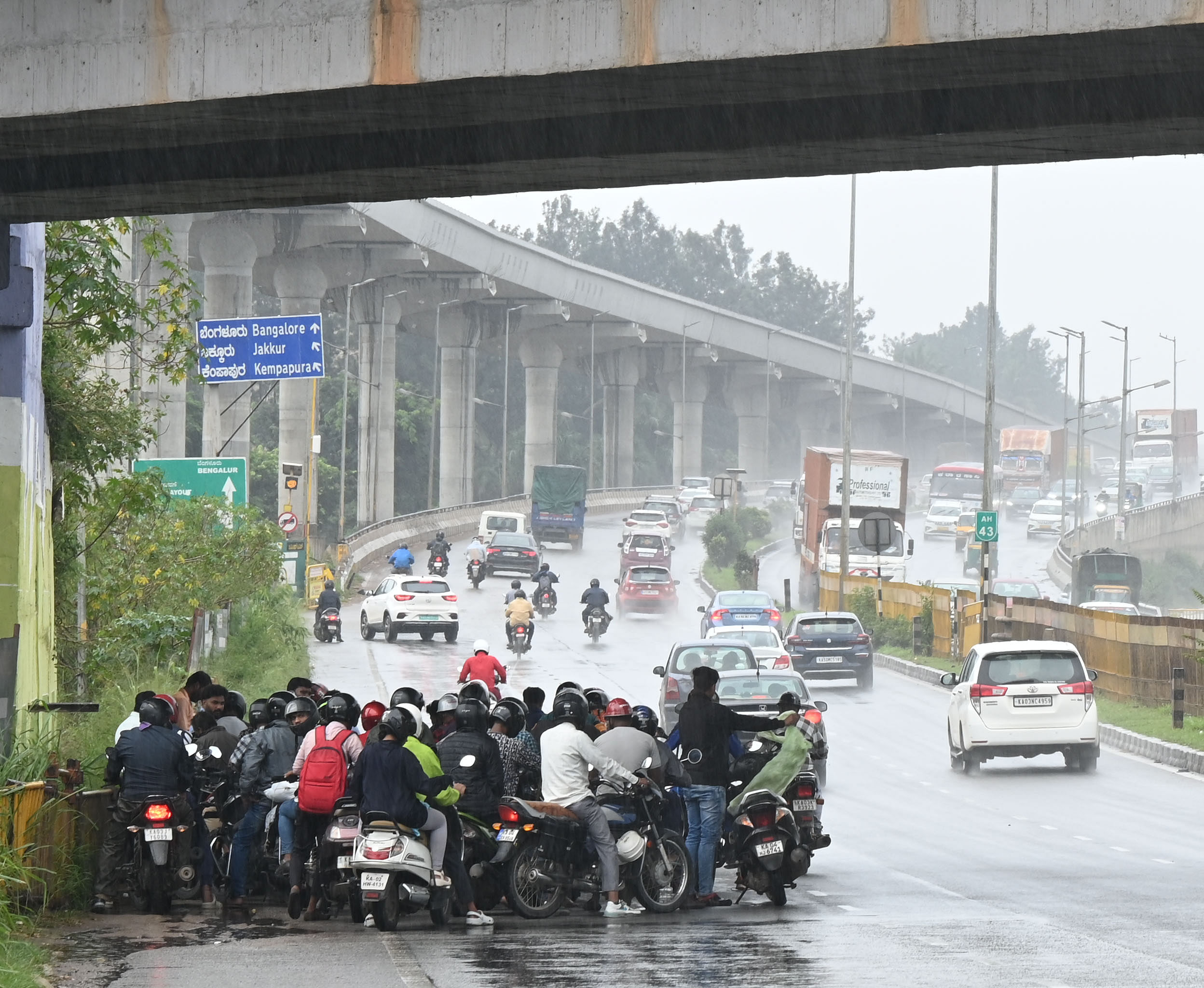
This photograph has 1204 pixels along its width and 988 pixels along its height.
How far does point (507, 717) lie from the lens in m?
14.3

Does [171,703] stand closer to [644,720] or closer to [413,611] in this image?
[644,720]

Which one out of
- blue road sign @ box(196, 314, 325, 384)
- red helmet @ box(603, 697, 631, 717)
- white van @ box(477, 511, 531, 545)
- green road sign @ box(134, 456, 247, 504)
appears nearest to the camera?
red helmet @ box(603, 697, 631, 717)

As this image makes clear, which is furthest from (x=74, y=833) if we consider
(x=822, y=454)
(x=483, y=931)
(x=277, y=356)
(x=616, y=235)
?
(x=616, y=235)

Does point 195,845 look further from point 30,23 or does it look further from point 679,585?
point 679,585

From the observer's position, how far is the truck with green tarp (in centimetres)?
7650

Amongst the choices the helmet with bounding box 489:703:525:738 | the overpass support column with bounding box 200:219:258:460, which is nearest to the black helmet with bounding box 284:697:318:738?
the helmet with bounding box 489:703:525:738

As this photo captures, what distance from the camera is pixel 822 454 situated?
5816 cm

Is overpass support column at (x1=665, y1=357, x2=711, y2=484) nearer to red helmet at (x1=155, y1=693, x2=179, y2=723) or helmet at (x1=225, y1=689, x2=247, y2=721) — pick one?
helmet at (x1=225, y1=689, x2=247, y2=721)

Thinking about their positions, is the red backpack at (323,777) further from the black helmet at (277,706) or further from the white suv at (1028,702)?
the white suv at (1028,702)

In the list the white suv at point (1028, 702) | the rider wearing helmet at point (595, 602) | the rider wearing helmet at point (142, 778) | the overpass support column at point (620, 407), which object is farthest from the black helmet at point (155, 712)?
→ the overpass support column at point (620, 407)

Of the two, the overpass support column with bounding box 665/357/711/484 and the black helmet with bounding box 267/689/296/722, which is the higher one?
the overpass support column with bounding box 665/357/711/484

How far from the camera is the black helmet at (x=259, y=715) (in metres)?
14.4

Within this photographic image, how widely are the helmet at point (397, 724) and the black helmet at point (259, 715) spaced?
188cm

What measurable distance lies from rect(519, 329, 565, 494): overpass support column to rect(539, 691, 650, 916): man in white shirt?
268ft
